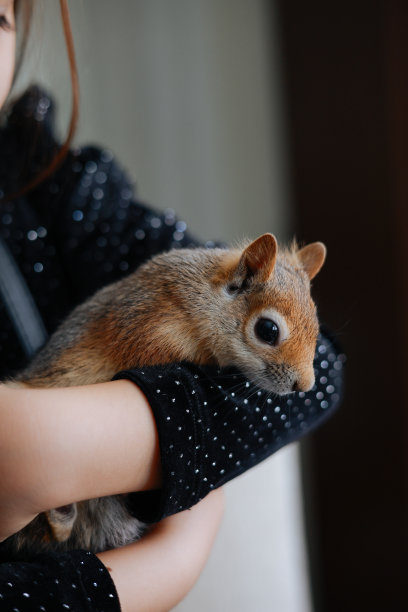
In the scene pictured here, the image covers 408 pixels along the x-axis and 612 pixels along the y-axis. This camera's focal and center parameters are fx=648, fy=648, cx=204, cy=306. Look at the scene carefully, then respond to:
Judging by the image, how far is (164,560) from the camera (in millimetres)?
584

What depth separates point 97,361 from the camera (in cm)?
58

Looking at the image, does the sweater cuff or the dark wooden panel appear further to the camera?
the dark wooden panel

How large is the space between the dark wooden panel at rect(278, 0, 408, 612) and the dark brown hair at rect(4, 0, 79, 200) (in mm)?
870

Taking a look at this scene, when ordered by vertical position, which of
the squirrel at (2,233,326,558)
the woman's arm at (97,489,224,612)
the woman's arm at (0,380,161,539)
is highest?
the squirrel at (2,233,326,558)

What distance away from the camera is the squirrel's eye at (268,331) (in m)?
0.57

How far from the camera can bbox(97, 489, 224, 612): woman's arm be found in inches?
22.0

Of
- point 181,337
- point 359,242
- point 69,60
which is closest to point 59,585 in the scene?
point 181,337

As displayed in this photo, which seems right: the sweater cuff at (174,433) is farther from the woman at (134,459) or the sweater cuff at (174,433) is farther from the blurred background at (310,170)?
the blurred background at (310,170)

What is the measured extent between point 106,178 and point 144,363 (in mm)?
478

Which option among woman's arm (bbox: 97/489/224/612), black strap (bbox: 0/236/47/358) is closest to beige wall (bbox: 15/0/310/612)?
black strap (bbox: 0/236/47/358)

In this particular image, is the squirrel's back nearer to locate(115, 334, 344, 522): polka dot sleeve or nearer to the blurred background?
locate(115, 334, 344, 522): polka dot sleeve

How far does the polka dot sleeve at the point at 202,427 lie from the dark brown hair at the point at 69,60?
1.31ft

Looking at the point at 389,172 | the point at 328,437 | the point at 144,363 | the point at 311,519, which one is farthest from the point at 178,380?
the point at 311,519

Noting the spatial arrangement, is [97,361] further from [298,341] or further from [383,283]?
[383,283]
